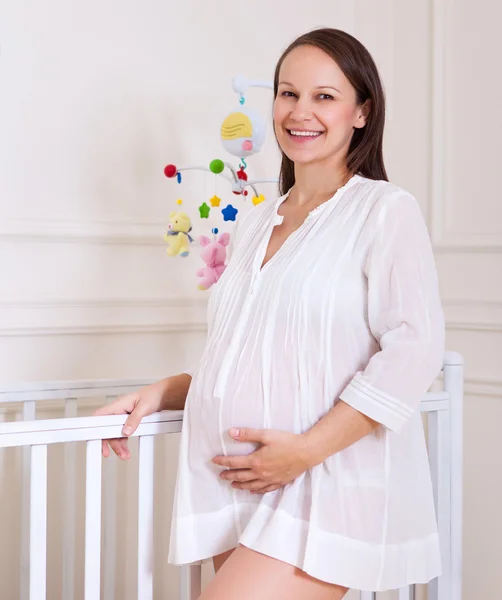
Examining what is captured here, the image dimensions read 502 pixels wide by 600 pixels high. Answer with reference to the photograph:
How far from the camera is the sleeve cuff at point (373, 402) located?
1.10 metres

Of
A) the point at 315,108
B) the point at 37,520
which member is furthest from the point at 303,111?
the point at 37,520

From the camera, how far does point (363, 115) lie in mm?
1275

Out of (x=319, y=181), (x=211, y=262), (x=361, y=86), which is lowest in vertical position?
(x=211, y=262)

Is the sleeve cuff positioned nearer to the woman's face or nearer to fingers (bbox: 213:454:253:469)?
fingers (bbox: 213:454:253:469)

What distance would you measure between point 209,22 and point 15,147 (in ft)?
2.20

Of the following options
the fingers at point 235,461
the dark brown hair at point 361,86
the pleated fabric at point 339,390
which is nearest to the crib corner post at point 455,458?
the pleated fabric at point 339,390

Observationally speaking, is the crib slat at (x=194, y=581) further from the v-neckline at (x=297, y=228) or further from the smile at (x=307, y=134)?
the smile at (x=307, y=134)

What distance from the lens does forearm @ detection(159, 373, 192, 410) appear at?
140 centimetres

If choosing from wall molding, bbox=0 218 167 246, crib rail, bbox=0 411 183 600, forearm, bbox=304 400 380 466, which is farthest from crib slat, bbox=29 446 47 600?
wall molding, bbox=0 218 167 246

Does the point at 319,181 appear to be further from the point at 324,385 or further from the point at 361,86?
the point at 324,385

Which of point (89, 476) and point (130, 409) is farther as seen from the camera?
point (130, 409)

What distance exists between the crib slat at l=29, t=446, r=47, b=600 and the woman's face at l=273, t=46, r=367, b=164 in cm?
58

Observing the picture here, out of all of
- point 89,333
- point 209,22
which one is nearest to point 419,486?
point 89,333

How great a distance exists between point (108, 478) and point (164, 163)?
33.7 inches
